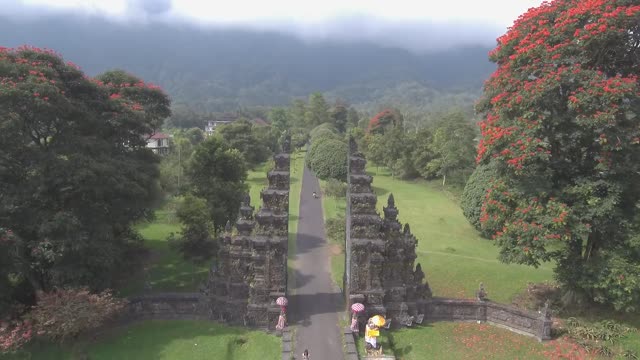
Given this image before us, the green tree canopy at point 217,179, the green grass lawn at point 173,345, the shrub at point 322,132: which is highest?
the shrub at point 322,132

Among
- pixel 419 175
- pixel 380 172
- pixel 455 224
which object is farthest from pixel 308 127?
pixel 455 224

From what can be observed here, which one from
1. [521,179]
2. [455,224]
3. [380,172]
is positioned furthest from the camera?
[380,172]

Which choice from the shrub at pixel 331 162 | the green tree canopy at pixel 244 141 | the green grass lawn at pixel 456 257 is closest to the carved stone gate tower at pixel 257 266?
the green grass lawn at pixel 456 257

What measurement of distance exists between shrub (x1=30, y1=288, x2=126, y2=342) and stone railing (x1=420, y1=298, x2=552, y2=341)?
14.7 metres

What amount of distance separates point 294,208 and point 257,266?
2448 centimetres

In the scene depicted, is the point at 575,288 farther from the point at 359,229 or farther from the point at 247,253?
the point at 247,253

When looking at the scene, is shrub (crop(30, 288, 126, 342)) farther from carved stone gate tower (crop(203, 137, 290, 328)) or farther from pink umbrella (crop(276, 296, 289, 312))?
pink umbrella (crop(276, 296, 289, 312))

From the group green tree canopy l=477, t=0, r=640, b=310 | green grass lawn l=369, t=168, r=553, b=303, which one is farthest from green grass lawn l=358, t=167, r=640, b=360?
green tree canopy l=477, t=0, r=640, b=310

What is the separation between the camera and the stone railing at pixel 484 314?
66.3 feet

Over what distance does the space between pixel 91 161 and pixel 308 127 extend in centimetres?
9344

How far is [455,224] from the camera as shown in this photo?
130 ft

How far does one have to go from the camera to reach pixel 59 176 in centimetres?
1819

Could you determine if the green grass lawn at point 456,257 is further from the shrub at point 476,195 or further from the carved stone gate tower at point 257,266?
the carved stone gate tower at point 257,266

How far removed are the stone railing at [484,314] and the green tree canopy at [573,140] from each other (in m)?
2.62
